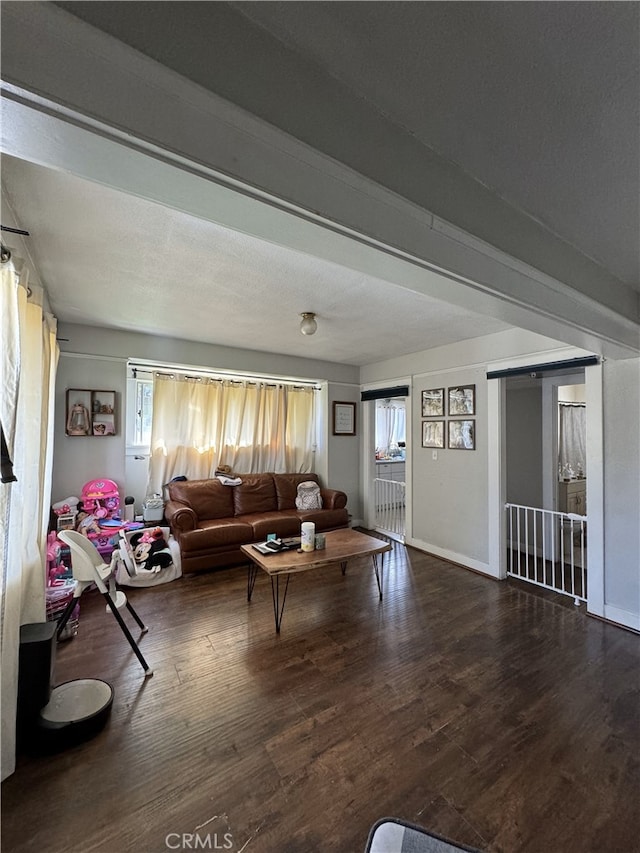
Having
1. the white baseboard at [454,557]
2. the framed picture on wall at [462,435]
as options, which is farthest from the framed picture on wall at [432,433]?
the white baseboard at [454,557]

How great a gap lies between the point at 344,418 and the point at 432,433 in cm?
150

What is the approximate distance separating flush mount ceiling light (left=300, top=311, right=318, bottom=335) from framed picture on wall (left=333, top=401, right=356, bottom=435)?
2.30 metres

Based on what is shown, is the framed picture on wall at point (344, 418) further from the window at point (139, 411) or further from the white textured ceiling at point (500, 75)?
the white textured ceiling at point (500, 75)

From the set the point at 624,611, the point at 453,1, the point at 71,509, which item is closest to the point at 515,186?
the point at 453,1

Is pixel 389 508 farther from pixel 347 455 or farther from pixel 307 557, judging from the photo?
pixel 307 557

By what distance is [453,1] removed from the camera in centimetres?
78

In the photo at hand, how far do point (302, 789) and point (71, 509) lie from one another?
3014mm

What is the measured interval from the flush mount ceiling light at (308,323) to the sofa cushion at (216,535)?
88.3 inches

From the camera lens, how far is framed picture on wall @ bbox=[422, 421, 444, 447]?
4188mm

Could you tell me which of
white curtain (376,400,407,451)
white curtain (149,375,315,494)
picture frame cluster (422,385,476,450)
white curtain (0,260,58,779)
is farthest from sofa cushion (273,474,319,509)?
white curtain (376,400,407,451)

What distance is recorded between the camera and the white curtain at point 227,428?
4301mm

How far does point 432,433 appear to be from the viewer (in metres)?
4.29

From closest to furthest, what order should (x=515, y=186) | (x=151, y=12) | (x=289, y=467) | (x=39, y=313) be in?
(x=151, y=12) < (x=515, y=186) < (x=39, y=313) < (x=289, y=467)

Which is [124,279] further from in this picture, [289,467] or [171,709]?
[289,467]
